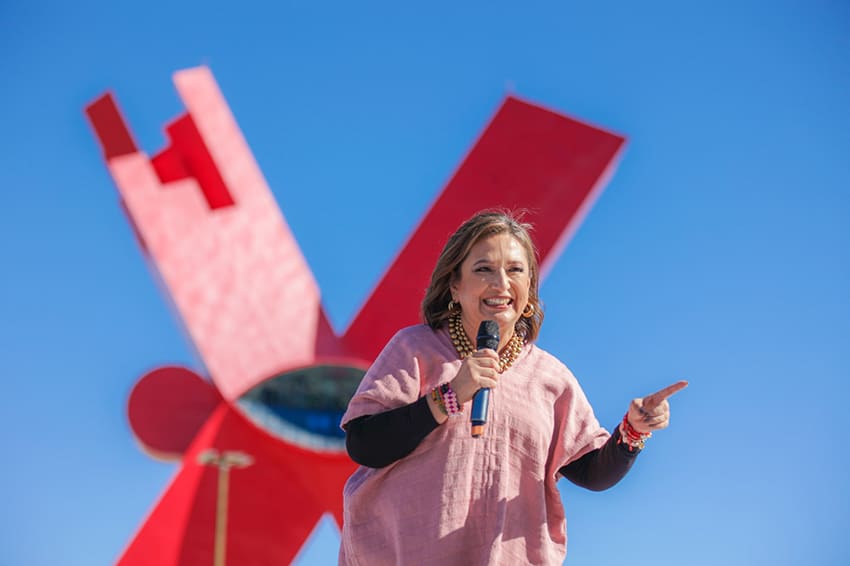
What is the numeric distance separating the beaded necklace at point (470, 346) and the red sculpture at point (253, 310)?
4978mm

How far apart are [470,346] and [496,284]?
0.53 feet

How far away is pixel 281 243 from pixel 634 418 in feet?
20.3

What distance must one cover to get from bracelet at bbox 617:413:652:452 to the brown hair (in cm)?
36

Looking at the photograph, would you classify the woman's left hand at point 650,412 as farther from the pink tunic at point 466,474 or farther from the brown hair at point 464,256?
the brown hair at point 464,256

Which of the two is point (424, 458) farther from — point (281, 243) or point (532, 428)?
point (281, 243)

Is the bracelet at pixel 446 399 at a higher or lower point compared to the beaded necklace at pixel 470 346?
lower

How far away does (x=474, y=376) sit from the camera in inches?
70.6

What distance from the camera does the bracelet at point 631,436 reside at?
6.52 ft

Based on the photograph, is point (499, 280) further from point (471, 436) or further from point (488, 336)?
point (471, 436)

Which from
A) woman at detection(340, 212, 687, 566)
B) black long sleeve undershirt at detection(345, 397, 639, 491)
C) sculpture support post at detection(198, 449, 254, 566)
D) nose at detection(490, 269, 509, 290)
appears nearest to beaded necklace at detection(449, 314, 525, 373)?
woman at detection(340, 212, 687, 566)

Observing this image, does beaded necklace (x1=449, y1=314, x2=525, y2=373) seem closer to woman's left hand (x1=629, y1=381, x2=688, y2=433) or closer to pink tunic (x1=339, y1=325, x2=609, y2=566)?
pink tunic (x1=339, y1=325, x2=609, y2=566)

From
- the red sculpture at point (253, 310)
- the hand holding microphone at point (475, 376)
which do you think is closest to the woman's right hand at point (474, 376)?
the hand holding microphone at point (475, 376)

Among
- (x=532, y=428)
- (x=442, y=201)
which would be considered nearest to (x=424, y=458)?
(x=532, y=428)

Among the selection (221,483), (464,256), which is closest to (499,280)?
A: (464,256)
